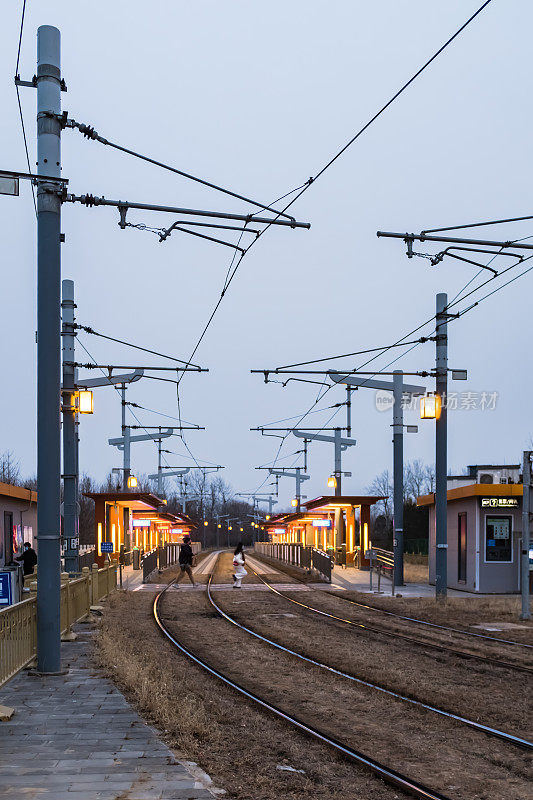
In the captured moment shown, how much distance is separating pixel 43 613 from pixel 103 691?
175 centimetres

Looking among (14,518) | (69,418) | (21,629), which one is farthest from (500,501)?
(21,629)

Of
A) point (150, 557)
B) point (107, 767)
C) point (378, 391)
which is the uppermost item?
point (378, 391)

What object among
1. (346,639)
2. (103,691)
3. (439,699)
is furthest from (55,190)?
(346,639)

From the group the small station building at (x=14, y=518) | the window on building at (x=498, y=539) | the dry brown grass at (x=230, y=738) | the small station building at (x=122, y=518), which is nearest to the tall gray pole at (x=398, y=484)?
the window on building at (x=498, y=539)

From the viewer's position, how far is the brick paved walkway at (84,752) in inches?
245

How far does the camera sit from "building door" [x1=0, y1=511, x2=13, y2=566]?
28.9 meters

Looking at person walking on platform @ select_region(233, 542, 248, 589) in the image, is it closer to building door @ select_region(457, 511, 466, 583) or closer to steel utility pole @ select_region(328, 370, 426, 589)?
steel utility pole @ select_region(328, 370, 426, 589)

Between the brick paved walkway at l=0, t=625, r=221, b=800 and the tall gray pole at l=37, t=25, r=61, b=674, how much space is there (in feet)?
3.97

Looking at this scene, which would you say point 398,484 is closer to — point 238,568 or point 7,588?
point 238,568

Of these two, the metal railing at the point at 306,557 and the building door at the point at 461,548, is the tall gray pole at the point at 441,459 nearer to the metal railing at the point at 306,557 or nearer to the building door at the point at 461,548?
the building door at the point at 461,548

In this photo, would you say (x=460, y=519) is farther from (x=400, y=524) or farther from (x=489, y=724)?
(x=489, y=724)

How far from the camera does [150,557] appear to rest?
36688 millimetres

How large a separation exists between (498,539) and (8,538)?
53.6 feet

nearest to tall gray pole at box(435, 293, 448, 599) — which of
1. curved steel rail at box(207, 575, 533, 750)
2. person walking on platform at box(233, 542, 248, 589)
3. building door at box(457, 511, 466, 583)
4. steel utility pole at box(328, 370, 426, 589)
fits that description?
steel utility pole at box(328, 370, 426, 589)
